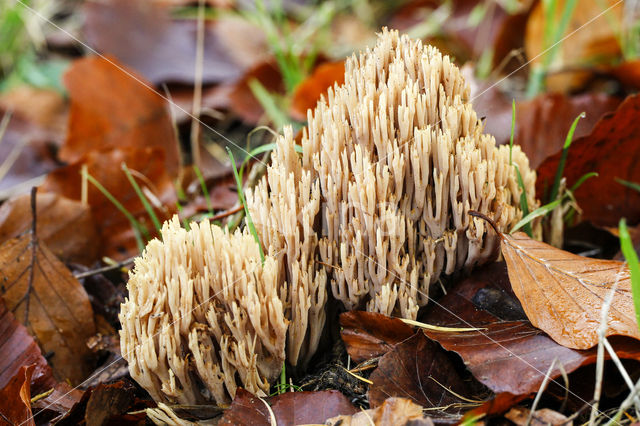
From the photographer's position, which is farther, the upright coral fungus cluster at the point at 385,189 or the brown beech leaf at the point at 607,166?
the brown beech leaf at the point at 607,166

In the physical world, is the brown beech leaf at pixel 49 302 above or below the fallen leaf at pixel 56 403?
above

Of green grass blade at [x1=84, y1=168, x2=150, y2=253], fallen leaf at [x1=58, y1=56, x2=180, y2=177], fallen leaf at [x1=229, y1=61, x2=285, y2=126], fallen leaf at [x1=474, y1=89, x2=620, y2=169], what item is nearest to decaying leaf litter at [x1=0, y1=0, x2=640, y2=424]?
green grass blade at [x1=84, y1=168, x2=150, y2=253]

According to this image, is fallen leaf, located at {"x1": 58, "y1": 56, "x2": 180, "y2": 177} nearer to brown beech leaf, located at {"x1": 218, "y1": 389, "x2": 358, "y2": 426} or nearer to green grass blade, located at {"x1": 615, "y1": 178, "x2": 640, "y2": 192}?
brown beech leaf, located at {"x1": 218, "y1": 389, "x2": 358, "y2": 426}

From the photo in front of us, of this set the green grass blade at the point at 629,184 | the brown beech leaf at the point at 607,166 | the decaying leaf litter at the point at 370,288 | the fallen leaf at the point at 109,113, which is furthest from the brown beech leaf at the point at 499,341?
the fallen leaf at the point at 109,113

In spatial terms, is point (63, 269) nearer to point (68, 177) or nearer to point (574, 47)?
point (68, 177)

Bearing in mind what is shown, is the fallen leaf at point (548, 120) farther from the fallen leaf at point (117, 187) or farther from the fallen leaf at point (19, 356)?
the fallen leaf at point (19, 356)

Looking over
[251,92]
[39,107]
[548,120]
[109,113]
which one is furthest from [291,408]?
[39,107]
